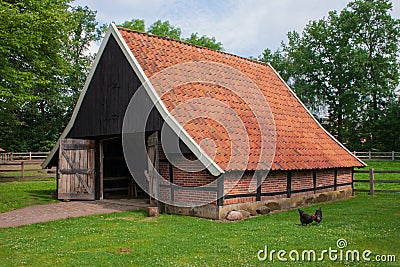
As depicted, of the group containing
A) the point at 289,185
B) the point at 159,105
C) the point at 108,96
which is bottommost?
the point at 289,185

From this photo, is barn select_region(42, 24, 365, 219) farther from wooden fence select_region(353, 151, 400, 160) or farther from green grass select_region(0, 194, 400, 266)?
wooden fence select_region(353, 151, 400, 160)

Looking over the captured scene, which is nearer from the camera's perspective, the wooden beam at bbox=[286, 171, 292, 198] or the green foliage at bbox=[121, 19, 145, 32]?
the wooden beam at bbox=[286, 171, 292, 198]

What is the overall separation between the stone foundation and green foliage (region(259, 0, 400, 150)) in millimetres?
28752

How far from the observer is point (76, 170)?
16.2 metres

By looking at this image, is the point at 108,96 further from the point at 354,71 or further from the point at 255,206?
the point at 354,71

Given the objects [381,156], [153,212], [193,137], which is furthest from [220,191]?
[381,156]

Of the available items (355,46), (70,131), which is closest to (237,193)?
(70,131)

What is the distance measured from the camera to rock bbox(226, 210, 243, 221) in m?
11.6

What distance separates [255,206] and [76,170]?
22.7 feet

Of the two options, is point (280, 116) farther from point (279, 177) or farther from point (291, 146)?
point (279, 177)

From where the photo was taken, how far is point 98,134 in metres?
15.5

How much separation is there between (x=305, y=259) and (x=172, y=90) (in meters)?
7.02

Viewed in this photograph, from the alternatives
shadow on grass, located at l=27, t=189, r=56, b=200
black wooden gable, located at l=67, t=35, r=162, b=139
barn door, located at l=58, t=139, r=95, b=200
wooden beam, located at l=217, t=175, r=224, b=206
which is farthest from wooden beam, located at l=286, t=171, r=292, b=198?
shadow on grass, located at l=27, t=189, r=56, b=200

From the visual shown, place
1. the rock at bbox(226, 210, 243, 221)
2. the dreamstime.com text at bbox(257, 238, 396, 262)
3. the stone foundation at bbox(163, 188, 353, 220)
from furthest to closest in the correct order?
the stone foundation at bbox(163, 188, 353, 220) < the rock at bbox(226, 210, 243, 221) < the dreamstime.com text at bbox(257, 238, 396, 262)
